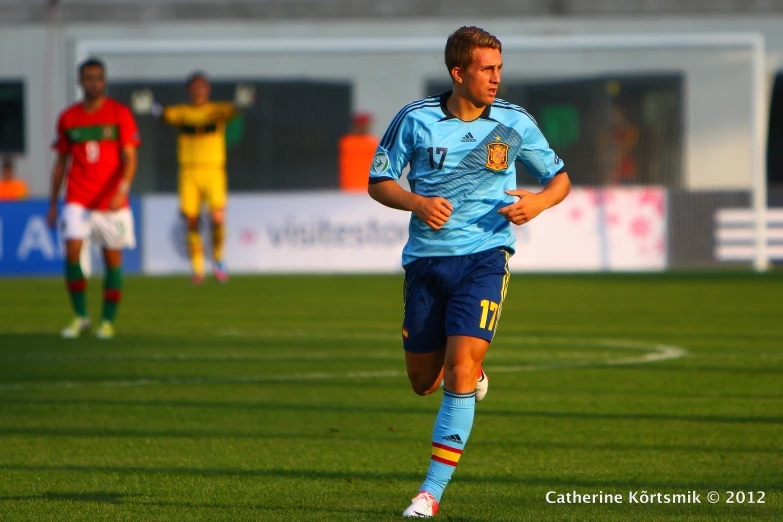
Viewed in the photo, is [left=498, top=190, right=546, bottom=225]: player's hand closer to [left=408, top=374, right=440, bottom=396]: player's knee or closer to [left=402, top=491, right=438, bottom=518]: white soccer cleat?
[left=408, top=374, right=440, bottom=396]: player's knee

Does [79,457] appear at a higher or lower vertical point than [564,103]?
lower

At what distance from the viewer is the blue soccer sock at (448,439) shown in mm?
5199

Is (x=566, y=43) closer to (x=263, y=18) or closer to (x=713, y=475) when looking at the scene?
(x=263, y=18)

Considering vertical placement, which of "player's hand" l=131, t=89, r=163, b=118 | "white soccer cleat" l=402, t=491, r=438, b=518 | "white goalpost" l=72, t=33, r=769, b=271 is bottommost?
"white soccer cleat" l=402, t=491, r=438, b=518

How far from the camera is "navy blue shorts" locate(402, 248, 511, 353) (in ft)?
17.9

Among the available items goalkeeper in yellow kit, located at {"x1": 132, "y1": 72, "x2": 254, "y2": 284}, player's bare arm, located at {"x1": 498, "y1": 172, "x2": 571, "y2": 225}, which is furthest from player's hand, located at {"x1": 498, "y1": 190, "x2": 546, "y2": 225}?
goalkeeper in yellow kit, located at {"x1": 132, "y1": 72, "x2": 254, "y2": 284}

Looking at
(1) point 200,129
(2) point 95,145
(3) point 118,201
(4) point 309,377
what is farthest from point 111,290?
(1) point 200,129

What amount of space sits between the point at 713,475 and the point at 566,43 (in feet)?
55.9

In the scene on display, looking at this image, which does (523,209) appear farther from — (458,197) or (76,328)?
(76,328)

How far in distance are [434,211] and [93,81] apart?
22.0ft

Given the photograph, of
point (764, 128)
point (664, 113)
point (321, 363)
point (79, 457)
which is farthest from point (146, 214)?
point (79, 457)

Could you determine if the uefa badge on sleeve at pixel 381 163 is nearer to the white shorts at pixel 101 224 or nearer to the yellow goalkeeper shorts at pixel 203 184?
the white shorts at pixel 101 224

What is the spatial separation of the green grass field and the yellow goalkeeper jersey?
5.07 m

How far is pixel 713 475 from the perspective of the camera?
19.4ft
